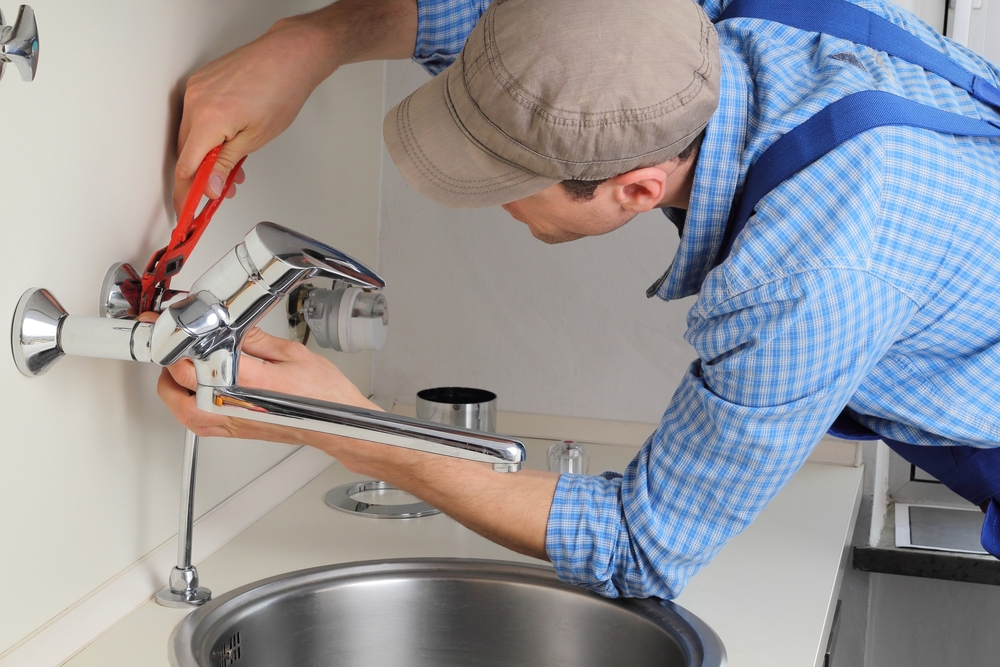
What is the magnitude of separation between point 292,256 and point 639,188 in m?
0.34

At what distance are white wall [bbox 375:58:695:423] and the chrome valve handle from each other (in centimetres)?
106

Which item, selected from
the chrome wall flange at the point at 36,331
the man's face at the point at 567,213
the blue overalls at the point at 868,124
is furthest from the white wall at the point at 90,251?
the blue overalls at the point at 868,124

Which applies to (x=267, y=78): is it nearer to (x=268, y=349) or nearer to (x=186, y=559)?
(x=268, y=349)

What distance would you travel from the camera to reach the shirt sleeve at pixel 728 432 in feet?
2.60

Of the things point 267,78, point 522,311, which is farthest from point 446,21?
point 522,311

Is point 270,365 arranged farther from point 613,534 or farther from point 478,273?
point 478,273

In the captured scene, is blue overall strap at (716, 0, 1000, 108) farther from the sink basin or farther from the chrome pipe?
the chrome pipe

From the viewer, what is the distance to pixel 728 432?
2.78 feet

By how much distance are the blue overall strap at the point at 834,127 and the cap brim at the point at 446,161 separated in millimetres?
184

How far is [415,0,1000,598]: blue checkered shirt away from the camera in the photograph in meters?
0.79

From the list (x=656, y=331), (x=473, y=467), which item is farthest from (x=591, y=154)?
(x=656, y=331)

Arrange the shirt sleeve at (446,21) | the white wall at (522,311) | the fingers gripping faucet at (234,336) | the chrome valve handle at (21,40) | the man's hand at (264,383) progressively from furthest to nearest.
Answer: the white wall at (522,311) < the shirt sleeve at (446,21) < the man's hand at (264,383) < the fingers gripping faucet at (234,336) < the chrome valve handle at (21,40)

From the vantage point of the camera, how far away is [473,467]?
0.98 metres

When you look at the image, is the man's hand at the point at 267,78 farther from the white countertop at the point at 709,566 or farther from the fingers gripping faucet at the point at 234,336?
the white countertop at the point at 709,566
